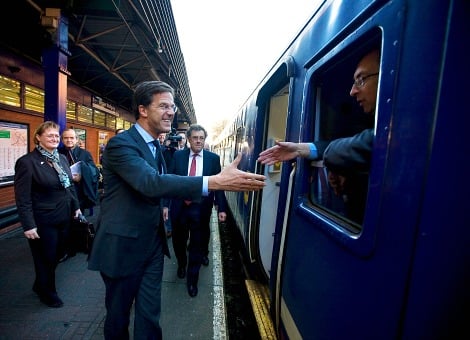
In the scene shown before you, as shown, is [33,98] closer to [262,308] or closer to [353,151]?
[262,308]

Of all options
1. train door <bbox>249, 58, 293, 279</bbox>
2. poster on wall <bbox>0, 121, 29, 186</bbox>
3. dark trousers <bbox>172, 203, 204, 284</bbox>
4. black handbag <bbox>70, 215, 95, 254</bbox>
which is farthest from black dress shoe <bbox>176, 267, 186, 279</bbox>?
poster on wall <bbox>0, 121, 29, 186</bbox>

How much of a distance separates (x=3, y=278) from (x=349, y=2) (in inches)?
186

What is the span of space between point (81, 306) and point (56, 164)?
5.09ft

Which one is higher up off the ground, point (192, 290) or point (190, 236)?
point (190, 236)

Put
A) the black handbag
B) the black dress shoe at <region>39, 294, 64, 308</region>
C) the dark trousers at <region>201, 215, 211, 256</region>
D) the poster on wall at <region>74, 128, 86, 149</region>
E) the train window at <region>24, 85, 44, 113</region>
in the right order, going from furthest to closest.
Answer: the poster on wall at <region>74, 128, 86, 149</region>, the train window at <region>24, 85, 44, 113</region>, the dark trousers at <region>201, 215, 211, 256</region>, the black handbag, the black dress shoe at <region>39, 294, 64, 308</region>

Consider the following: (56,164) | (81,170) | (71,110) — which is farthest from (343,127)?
(71,110)

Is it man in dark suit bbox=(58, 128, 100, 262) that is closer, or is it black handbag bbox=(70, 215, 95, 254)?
black handbag bbox=(70, 215, 95, 254)

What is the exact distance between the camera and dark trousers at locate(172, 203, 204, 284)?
346cm

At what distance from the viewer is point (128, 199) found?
1896mm

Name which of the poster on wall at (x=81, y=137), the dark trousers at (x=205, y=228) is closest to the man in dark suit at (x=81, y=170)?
the dark trousers at (x=205, y=228)

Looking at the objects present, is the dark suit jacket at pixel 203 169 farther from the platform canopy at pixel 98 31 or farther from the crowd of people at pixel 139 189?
the platform canopy at pixel 98 31

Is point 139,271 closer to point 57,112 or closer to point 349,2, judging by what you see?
point 349,2

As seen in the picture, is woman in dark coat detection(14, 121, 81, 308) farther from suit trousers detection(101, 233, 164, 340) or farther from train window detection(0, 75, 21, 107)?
train window detection(0, 75, 21, 107)

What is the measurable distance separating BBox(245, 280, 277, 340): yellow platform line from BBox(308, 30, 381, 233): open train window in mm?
1336
